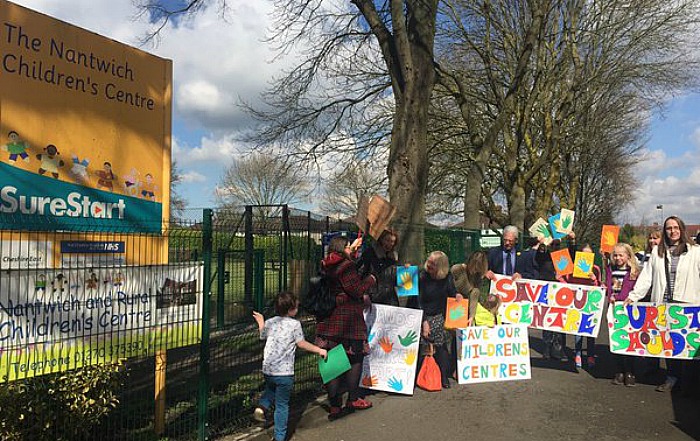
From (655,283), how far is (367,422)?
158 inches

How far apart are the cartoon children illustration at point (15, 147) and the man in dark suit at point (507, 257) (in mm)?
5959

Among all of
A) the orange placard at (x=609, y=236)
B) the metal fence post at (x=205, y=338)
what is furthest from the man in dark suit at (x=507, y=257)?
the metal fence post at (x=205, y=338)

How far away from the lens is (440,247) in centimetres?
1178

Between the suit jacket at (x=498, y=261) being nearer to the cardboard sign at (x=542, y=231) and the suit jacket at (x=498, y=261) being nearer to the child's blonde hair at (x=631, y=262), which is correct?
the cardboard sign at (x=542, y=231)

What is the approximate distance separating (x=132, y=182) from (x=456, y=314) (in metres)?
4.20

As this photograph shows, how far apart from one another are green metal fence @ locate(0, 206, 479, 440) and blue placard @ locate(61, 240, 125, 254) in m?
0.01

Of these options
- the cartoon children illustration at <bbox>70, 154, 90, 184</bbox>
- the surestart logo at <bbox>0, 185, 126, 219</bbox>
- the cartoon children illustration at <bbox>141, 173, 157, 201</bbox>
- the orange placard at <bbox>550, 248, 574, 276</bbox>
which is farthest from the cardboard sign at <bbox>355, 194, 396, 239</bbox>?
the orange placard at <bbox>550, 248, 574, 276</bbox>

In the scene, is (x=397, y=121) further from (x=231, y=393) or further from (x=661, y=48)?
(x=661, y=48)

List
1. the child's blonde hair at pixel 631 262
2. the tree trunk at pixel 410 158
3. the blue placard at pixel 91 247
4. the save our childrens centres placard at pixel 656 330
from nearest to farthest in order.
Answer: the blue placard at pixel 91 247, the save our childrens centres placard at pixel 656 330, the child's blonde hair at pixel 631 262, the tree trunk at pixel 410 158

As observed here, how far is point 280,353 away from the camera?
16.2 ft

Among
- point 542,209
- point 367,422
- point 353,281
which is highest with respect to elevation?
point 542,209

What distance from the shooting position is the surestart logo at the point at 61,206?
4.18m

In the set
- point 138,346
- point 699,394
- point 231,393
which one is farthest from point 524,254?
point 138,346

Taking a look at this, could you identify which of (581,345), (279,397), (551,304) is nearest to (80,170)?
(279,397)
